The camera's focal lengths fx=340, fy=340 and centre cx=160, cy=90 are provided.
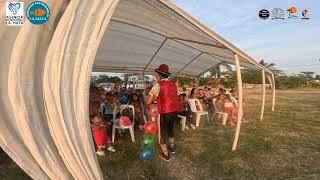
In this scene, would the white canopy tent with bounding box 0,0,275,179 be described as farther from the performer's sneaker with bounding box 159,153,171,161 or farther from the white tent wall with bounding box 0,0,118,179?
the performer's sneaker with bounding box 159,153,171,161

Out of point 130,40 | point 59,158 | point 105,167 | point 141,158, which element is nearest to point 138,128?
point 130,40

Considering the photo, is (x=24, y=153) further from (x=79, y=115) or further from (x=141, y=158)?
(x=141, y=158)

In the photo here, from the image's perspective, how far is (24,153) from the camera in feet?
12.8

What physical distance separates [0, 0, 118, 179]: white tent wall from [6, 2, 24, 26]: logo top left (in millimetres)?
88

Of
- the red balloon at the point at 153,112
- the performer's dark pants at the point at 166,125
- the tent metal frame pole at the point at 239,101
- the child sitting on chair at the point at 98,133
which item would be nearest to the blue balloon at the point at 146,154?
the performer's dark pants at the point at 166,125

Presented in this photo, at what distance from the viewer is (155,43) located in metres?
11.3

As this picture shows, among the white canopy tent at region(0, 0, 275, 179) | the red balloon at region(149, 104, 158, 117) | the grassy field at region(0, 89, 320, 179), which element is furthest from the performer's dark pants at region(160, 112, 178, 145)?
the white canopy tent at region(0, 0, 275, 179)

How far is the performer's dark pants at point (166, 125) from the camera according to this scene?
7136 millimetres

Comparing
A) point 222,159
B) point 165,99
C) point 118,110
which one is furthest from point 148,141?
point 118,110

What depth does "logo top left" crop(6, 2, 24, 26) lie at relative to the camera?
3.80 m

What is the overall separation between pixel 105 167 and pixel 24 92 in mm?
3043

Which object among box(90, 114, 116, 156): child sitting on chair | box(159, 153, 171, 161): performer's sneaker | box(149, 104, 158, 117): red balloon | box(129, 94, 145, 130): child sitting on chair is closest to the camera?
box(159, 153, 171, 161): performer's sneaker

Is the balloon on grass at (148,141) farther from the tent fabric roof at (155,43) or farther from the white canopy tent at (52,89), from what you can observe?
the white canopy tent at (52,89)

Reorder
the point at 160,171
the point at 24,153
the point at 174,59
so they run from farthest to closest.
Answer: the point at 174,59 < the point at 160,171 < the point at 24,153
